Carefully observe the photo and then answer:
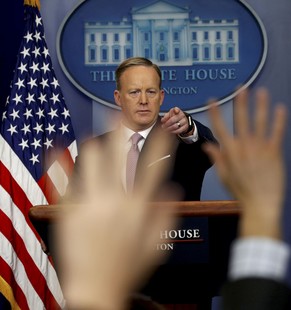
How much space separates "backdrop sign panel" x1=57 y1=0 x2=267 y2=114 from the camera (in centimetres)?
469

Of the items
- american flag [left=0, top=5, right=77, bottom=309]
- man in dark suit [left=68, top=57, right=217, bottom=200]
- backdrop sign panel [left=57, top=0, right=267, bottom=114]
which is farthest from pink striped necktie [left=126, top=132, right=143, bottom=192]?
backdrop sign panel [left=57, top=0, right=267, bottom=114]

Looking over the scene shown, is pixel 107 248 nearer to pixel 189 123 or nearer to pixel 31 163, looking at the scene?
pixel 189 123

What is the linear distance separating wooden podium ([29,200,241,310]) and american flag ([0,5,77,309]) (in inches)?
71.6

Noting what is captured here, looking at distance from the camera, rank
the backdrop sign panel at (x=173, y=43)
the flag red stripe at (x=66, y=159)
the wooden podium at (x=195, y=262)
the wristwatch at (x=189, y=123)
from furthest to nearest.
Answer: the backdrop sign panel at (x=173, y=43) → the flag red stripe at (x=66, y=159) → the wristwatch at (x=189, y=123) → the wooden podium at (x=195, y=262)

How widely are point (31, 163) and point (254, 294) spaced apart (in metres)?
3.65

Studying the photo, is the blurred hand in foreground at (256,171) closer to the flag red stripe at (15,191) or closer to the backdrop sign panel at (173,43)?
the flag red stripe at (15,191)

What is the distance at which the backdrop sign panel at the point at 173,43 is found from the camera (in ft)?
15.4

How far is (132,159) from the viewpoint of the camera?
3.20 metres

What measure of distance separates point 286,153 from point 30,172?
5.33 ft

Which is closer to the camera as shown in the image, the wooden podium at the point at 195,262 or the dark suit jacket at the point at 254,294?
the dark suit jacket at the point at 254,294

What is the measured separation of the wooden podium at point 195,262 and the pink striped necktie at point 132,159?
28.3 inches

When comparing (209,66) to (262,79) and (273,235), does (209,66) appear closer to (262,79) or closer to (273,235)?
(262,79)

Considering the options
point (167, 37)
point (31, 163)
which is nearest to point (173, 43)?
point (167, 37)

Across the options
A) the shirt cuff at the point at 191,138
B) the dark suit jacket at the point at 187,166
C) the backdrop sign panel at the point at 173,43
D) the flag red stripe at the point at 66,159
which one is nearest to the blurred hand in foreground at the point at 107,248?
the shirt cuff at the point at 191,138
